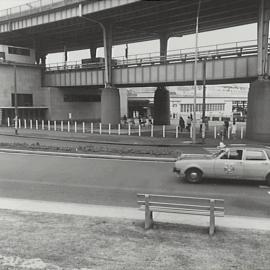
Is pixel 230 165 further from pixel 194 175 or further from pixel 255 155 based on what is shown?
pixel 194 175

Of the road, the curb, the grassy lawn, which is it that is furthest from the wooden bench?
the curb

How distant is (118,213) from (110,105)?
39.4 meters

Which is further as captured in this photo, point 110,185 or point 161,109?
point 161,109

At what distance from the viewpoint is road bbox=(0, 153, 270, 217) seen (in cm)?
1263

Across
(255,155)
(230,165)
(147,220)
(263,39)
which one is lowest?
(147,220)

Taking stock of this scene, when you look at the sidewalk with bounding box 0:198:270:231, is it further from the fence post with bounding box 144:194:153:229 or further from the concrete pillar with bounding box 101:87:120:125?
the concrete pillar with bounding box 101:87:120:125

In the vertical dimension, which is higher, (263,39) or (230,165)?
(263,39)

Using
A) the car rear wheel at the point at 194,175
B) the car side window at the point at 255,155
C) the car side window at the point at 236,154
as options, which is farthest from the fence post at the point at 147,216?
the car side window at the point at 255,155

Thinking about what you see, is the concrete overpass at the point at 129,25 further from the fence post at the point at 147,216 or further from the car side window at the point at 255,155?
the fence post at the point at 147,216

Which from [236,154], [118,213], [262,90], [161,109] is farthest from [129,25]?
[118,213]

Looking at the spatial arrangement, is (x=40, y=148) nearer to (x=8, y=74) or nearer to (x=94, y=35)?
(x=8, y=74)

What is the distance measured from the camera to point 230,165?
49.1 feet

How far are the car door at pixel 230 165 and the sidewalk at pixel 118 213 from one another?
175 inches

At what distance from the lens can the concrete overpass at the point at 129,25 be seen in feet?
114
